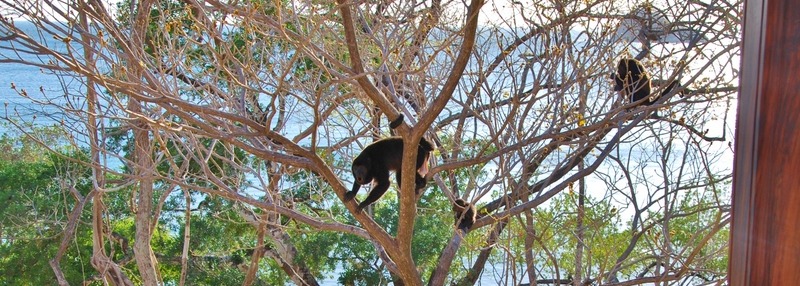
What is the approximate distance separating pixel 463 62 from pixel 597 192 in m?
4.64

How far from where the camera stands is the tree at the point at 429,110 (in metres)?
3.15

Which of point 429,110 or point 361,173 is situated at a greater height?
point 361,173

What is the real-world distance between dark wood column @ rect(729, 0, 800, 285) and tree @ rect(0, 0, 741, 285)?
1784 millimetres

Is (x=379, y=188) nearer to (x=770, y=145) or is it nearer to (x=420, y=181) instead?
(x=420, y=181)

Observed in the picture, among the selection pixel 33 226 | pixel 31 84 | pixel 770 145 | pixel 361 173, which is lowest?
pixel 770 145

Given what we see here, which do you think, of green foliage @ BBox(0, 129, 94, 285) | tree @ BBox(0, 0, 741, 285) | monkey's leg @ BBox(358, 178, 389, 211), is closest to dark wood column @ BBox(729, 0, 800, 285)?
tree @ BBox(0, 0, 741, 285)

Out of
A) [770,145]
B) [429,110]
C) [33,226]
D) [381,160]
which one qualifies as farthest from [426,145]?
[33,226]

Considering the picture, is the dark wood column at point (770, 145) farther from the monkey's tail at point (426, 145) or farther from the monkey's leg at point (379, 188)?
the monkey's leg at point (379, 188)

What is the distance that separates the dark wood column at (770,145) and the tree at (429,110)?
178 cm

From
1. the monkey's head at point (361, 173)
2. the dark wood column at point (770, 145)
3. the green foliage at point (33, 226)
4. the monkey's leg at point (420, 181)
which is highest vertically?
the green foliage at point (33, 226)

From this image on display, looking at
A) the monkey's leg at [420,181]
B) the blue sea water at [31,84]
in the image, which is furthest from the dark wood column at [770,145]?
the monkey's leg at [420,181]

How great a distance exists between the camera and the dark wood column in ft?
2.44

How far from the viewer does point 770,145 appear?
0.76m

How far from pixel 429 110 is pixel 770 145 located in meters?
2.09
